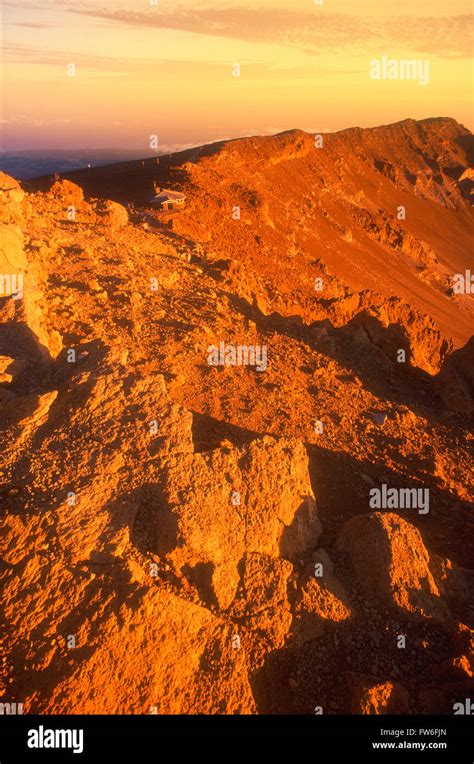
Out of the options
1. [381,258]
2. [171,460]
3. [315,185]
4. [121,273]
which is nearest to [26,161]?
[315,185]

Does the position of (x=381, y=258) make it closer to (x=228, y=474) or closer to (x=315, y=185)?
(x=315, y=185)

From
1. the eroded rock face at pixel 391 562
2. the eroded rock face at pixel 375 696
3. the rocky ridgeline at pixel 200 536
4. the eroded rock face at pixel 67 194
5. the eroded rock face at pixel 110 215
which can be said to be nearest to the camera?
the rocky ridgeline at pixel 200 536

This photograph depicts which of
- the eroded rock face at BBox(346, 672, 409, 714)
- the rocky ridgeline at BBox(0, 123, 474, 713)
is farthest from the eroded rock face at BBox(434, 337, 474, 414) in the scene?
the eroded rock face at BBox(346, 672, 409, 714)

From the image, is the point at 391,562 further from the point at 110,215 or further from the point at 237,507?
the point at 110,215

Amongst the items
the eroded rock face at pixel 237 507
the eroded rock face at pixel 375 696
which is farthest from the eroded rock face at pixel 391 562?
the eroded rock face at pixel 375 696

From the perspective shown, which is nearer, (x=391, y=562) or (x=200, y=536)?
(x=200, y=536)

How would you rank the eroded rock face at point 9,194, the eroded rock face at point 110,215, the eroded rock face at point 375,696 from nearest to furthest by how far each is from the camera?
the eroded rock face at point 375,696 → the eroded rock face at point 9,194 → the eroded rock face at point 110,215

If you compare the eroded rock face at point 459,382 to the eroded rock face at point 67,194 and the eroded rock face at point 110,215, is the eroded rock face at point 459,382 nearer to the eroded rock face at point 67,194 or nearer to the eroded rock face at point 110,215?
the eroded rock face at point 110,215

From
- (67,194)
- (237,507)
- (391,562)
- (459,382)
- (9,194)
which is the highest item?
(9,194)

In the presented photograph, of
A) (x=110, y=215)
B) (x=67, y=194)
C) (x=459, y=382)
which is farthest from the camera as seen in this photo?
(x=67, y=194)

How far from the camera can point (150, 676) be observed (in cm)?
339

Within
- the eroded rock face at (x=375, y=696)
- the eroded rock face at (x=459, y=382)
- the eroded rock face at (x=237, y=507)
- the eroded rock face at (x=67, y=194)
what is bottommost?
the eroded rock face at (x=459, y=382)

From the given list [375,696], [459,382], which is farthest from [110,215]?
[375,696]

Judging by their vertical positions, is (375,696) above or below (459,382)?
above
